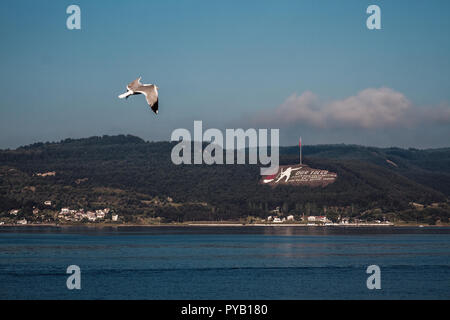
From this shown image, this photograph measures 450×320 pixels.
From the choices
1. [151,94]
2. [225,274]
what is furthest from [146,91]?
[225,274]

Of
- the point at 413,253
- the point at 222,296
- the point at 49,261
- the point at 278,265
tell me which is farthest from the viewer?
the point at 413,253

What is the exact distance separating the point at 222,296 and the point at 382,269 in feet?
98.3

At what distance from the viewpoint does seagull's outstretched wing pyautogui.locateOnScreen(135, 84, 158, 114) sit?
29125 mm

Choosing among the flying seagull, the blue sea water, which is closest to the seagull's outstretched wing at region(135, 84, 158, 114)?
the flying seagull

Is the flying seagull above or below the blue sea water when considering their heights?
above

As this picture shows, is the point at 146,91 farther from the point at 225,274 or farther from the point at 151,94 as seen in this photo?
the point at 225,274

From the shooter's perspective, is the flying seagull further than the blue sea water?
No

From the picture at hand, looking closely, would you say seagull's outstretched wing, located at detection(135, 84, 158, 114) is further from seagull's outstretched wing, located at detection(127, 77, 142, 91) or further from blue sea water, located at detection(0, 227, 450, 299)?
blue sea water, located at detection(0, 227, 450, 299)

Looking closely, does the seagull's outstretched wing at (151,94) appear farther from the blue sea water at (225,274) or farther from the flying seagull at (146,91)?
the blue sea water at (225,274)
